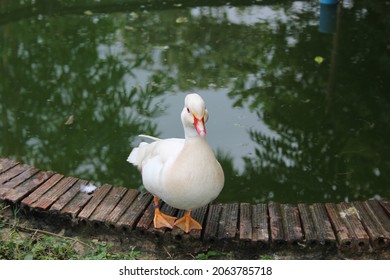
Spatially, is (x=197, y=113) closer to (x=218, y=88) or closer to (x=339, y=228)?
(x=339, y=228)

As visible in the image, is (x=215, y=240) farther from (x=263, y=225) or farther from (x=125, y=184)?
(x=125, y=184)

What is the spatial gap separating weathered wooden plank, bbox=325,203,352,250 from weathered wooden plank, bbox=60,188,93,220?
1511mm

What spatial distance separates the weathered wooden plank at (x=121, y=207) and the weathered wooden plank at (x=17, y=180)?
27.4 inches

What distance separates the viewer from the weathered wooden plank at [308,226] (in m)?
3.02

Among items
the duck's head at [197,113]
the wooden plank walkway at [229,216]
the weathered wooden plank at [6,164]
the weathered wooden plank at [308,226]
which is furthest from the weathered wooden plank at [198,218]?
the weathered wooden plank at [6,164]

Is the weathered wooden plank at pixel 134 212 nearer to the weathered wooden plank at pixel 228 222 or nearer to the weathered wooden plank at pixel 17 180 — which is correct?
the weathered wooden plank at pixel 228 222

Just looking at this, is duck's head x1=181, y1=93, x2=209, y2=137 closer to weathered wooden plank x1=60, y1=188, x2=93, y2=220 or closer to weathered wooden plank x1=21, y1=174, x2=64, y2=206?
weathered wooden plank x1=60, y1=188, x2=93, y2=220

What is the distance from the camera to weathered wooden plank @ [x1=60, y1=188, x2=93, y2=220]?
3.22m

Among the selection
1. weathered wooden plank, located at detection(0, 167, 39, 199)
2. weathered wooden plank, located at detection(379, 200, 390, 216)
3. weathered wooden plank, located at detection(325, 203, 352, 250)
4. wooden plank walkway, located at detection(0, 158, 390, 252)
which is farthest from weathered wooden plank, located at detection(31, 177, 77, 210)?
weathered wooden plank, located at detection(379, 200, 390, 216)

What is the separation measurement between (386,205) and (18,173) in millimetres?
2423

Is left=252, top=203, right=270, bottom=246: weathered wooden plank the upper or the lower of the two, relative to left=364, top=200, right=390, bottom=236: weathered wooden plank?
upper

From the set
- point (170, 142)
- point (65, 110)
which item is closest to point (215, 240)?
point (170, 142)

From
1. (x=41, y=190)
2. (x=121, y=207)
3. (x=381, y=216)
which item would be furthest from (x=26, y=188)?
(x=381, y=216)

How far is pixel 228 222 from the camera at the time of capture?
10.4ft
